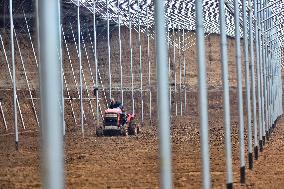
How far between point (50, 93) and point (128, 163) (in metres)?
9.75

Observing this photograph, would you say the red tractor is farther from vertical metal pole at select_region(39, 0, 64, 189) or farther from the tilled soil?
vertical metal pole at select_region(39, 0, 64, 189)

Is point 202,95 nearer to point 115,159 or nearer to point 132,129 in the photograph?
point 115,159

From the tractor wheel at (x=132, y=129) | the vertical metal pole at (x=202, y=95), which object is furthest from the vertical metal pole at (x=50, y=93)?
the tractor wheel at (x=132, y=129)

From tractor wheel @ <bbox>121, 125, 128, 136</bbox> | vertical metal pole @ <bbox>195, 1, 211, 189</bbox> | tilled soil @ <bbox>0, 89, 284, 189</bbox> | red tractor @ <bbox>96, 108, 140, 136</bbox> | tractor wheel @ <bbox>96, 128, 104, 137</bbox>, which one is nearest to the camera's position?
vertical metal pole @ <bbox>195, 1, 211, 189</bbox>

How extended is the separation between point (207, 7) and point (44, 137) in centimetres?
2331

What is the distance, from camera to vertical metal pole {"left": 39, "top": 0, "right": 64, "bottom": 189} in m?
2.71

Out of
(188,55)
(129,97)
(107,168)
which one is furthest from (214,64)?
(107,168)

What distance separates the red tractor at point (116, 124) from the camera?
63.3 ft

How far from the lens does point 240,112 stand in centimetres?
909

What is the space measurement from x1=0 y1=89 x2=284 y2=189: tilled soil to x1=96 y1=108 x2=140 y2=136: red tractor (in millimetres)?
307

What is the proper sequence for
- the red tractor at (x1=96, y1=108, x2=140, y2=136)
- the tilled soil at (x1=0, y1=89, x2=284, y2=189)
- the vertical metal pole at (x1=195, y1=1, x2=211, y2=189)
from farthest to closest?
the red tractor at (x1=96, y1=108, x2=140, y2=136) < the tilled soil at (x1=0, y1=89, x2=284, y2=189) < the vertical metal pole at (x1=195, y1=1, x2=211, y2=189)

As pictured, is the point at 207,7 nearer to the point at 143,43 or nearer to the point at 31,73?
the point at 31,73

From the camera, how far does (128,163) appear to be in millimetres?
12375

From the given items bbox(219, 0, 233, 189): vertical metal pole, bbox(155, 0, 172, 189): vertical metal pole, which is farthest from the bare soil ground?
bbox(219, 0, 233, 189): vertical metal pole
